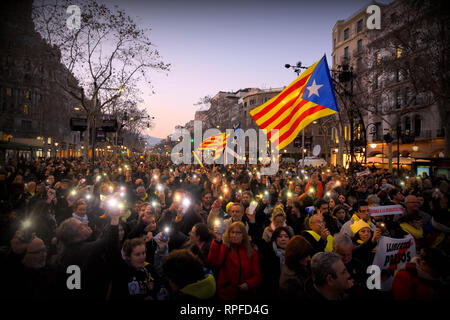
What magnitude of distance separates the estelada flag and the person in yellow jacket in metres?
3.64

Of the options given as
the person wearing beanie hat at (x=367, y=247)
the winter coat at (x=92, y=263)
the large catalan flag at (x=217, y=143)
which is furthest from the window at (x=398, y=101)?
the winter coat at (x=92, y=263)

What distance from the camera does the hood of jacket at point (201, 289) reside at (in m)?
2.43

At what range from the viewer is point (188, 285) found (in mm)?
2445

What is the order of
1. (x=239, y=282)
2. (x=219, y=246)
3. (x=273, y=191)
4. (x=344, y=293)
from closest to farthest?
1. (x=344, y=293)
2. (x=239, y=282)
3. (x=219, y=246)
4. (x=273, y=191)

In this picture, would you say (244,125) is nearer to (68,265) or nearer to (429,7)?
(429,7)

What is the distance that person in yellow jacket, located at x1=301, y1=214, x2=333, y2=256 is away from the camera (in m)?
4.11

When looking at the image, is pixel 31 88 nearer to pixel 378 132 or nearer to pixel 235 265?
pixel 235 265

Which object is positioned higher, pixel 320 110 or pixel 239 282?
pixel 320 110

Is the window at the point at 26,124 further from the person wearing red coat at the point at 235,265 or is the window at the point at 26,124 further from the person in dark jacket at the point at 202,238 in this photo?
the person wearing red coat at the point at 235,265

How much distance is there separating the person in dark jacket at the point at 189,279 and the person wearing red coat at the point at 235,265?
2.80 feet

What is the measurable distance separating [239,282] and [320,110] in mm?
5885

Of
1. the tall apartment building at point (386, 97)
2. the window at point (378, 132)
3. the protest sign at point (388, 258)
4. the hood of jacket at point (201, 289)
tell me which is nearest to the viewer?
the hood of jacket at point (201, 289)
